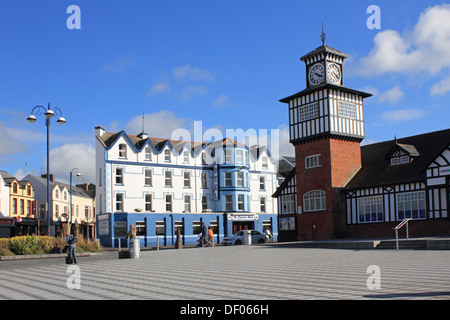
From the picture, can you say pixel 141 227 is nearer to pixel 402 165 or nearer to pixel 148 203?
pixel 148 203

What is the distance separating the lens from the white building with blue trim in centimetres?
4538

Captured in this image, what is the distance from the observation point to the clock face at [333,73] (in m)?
37.5

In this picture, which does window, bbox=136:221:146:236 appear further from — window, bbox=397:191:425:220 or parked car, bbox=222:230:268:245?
window, bbox=397:191:425:220

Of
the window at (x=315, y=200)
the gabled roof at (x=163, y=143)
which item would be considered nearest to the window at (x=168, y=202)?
the gabled roof at (x=163, y=143)

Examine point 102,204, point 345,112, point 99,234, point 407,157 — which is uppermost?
point 345,112

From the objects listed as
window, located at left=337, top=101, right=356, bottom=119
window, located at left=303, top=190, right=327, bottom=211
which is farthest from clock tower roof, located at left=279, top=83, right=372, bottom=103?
window, located at left=303, top=190, right=327, bottom=211

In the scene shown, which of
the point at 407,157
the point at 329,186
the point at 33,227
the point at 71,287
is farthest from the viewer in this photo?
the point at 33,227

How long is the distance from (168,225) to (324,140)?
1894cm

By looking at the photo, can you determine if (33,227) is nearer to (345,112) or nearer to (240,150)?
(240,150)

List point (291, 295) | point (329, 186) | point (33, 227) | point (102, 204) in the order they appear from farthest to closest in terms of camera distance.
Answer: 1. point (33, 227)
2. point (102, 204)
3. point (329, 186)
4. point (291, 295)

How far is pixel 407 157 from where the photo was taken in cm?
3350

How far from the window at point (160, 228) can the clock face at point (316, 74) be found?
20008mm

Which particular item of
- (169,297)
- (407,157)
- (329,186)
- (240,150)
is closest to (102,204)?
(240,150)

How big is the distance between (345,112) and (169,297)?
100ft
